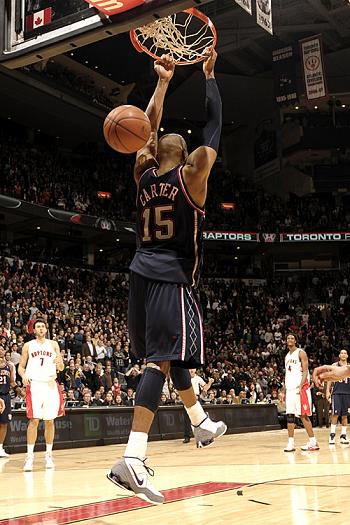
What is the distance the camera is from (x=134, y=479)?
12.9 feet

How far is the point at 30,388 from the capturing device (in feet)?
30.9

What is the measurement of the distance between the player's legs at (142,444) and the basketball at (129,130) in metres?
1.55

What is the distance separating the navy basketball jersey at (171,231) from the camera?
4.50m

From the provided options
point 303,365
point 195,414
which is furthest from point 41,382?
point 195,414

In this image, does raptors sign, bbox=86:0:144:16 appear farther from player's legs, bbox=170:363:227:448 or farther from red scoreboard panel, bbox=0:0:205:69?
player's legs, bbox=170:363:227:448

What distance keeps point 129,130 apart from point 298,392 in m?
8.42

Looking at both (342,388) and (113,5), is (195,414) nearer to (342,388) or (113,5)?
(113,5)

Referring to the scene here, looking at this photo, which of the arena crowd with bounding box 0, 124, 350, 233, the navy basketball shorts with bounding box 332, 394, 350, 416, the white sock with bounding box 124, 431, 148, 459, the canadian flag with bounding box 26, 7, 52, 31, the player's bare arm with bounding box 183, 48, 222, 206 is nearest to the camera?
the white sock with bounding box 124, 431, 148, 459

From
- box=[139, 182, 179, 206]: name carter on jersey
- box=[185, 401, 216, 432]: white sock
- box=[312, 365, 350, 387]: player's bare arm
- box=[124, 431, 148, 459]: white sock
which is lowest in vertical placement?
box=[124, 431, 148, 459]: white sock

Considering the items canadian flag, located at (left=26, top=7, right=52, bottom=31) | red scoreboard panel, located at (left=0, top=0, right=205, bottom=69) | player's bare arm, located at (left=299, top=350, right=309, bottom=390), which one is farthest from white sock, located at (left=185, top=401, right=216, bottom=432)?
player's bare arm, located at (left=299, top=350, right=309, bottom=390)

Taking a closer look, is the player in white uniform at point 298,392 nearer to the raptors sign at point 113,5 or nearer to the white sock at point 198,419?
the raptors sign at point 113,5

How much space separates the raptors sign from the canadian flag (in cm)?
60

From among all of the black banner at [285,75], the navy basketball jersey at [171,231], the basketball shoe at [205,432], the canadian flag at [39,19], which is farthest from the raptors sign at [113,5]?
the black banner at [285,75]

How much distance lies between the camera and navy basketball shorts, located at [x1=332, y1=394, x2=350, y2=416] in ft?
46.3
